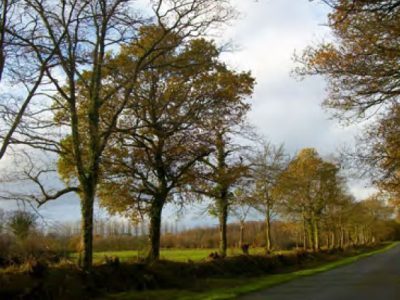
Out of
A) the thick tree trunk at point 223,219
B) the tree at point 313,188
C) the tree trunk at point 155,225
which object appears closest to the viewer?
A: the tree trunk at point 155,225

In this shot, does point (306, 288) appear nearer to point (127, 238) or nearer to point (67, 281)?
point (67, 281)

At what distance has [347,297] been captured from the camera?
19.2 m

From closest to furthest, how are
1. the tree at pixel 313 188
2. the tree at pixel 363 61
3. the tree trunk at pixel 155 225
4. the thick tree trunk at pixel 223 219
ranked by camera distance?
the tree at pixel 363 61, the tree trunk at pixel 155 225, the thick tree trunk at pixel 223 219, the tree at pixel 313 188

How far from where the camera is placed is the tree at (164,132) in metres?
27.8

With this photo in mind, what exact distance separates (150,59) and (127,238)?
15265mm

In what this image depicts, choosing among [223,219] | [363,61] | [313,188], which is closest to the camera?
[363,61]

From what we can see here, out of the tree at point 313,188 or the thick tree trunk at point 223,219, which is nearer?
the thick tree trunk at point 223,219

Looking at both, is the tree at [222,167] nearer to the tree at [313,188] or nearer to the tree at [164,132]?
the tree at [164,132]

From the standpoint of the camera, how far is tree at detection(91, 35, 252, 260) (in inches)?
1096

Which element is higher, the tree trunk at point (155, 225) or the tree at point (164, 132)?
the tree at point (164, 132)

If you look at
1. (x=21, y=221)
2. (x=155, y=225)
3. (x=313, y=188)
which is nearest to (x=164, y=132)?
(x=155, y=225)

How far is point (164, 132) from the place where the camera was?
27.6 m

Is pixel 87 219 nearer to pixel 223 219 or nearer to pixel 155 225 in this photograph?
pixel 155 225

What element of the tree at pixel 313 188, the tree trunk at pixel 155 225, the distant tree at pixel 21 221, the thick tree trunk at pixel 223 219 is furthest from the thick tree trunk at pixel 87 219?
the tree at pixel 313 188
